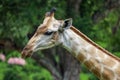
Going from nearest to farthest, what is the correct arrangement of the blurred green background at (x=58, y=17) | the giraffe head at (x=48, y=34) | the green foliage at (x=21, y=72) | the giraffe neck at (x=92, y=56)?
the giraffe head at (x=48, y=34) < the giraffe neck at (x=92, y=56) < the blurred green background at (x=58, y=17) < the green foliage at (x=21, y=72)

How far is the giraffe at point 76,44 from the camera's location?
23.2ft

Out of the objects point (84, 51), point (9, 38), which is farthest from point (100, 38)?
point (84, 51)

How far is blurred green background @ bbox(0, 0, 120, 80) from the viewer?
12.0m

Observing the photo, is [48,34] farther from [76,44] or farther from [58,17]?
[58,17]

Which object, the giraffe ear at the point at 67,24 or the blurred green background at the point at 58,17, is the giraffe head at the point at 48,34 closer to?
the giraffe ear at the point at 67,24

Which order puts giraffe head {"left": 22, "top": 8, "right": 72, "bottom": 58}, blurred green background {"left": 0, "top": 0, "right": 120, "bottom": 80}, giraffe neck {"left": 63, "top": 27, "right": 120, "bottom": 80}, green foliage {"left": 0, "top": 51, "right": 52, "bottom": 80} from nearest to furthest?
giraffe head {"left": 22, "top": 8, "right": 72, "bottom": 58} → giraffe neck {"left": 63, "top": 27, "right": 120, "bottom": 80} → blurred green background {"left": 0, "top": 0, "right": 120, "bottom": 80} → green foliage {"left": 0, "top": 51, "right": 52, "bottom": 80}

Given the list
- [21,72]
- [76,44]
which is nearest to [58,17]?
[76,44]

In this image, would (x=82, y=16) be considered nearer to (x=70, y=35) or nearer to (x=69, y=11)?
(x=69, y=11)

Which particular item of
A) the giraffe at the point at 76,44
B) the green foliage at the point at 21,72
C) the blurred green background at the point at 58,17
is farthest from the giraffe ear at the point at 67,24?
the green foliage at the point at 21,72

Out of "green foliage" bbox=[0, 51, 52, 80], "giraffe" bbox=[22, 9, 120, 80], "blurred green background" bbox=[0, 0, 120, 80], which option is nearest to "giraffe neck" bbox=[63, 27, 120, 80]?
"giraffe" bbox=[22, 9, 120, 80]

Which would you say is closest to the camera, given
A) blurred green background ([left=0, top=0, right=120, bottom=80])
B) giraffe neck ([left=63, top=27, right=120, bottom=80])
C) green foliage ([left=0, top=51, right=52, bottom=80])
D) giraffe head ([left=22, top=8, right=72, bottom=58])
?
giraffe head ([left=22, top=8, right=72, bottom=58])

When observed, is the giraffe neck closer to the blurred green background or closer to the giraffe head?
the giraffe head

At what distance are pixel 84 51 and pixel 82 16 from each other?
6.29 metres

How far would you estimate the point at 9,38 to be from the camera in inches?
512
